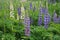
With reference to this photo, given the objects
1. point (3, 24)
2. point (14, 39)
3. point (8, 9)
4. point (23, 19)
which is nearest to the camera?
point (14, 39)

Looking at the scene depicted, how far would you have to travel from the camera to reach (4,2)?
3738mm

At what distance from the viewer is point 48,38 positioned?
282 cm

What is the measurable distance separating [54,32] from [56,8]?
76 centimetres

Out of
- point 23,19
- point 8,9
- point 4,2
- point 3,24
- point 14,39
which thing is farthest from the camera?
point 4,2

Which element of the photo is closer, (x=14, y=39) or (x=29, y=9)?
(x=14, y=39)

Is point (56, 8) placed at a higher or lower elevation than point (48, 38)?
higher

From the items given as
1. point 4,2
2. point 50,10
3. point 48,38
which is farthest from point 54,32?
point 4,2

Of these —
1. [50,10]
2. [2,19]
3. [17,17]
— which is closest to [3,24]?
[2,19]

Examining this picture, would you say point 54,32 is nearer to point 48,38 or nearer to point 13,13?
point 48,38

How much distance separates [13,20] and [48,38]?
0.61 meters

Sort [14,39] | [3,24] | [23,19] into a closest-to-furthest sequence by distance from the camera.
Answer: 1. [14,39]
2. [3,24]
3. [23,19]

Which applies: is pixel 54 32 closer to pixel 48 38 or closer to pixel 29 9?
pixel 48 38

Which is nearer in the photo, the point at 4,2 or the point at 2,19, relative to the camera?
the point at 2,19

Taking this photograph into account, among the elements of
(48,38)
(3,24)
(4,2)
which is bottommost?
(48,38)
